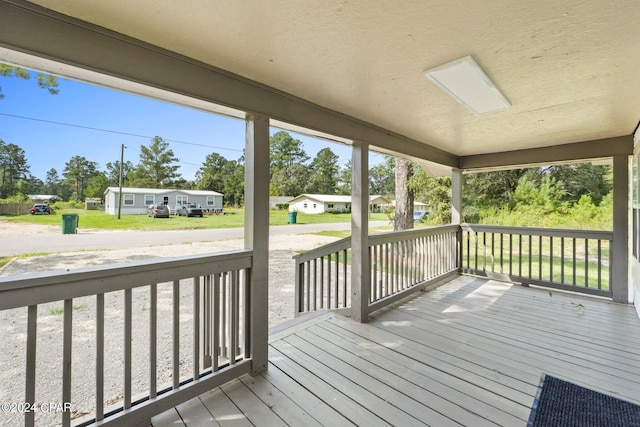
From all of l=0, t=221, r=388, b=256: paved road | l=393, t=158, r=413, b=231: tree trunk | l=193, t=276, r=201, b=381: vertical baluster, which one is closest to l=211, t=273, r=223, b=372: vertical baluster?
l=193, t=276, r=201, b=381: vertical baluster

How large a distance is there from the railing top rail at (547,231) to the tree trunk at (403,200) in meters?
1.88

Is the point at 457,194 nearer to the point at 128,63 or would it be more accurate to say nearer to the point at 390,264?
the point at 390,264

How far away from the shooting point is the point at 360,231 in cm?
313

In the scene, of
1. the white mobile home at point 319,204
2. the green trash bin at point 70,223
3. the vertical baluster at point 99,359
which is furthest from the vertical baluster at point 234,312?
the white mobile home at point 319,204

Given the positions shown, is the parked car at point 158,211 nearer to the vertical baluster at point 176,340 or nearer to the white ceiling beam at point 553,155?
the vertical baluster at point 176,340

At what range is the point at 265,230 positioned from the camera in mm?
2252

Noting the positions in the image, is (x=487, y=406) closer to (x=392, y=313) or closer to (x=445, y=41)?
(x=392, y=313)

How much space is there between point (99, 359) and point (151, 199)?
105 centimetres

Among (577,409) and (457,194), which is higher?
(457,194)

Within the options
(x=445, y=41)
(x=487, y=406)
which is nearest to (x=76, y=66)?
(x=445, y=41)

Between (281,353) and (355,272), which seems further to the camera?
(355,272)

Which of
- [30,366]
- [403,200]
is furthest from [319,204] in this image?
[30,366]

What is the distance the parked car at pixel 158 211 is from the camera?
6.75 ft

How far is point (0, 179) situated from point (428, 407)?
2.80m
